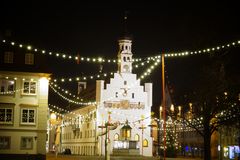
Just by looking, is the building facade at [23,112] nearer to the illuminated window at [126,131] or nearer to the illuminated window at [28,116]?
the illuminated window at [28,116]

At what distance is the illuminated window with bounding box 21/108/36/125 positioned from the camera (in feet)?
164

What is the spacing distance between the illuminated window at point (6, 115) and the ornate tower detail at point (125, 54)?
44738mm

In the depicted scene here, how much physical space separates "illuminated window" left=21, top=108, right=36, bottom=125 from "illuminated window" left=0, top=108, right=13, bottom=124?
1204 millimetres

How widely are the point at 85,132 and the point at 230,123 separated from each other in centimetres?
5603

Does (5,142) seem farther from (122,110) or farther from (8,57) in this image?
(122,110)

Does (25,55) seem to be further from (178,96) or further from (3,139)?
(178,96)

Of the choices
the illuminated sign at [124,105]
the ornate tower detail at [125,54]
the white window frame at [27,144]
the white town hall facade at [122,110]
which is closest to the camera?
the white window frame at [27,144]

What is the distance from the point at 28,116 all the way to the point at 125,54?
1767 inches

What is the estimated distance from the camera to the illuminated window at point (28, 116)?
50000mm

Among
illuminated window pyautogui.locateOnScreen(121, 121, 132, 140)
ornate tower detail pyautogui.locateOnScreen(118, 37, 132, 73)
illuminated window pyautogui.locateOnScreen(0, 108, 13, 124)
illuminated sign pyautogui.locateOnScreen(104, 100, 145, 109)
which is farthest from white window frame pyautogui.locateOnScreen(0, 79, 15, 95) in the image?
ornate tower detail pyautogui.locateOnScreen(118, 37, 132, 73)

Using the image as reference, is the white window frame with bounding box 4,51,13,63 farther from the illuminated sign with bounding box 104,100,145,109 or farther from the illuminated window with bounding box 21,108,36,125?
the illuminated sign with bounding box 104,100,145,109

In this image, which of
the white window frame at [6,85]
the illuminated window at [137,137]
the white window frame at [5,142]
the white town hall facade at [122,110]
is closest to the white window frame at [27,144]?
the white window frame at [5,142]

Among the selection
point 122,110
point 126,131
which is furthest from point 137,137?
point 122,110

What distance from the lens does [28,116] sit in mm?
50156
